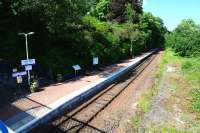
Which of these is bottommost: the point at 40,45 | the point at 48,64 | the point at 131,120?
the point at 131,120

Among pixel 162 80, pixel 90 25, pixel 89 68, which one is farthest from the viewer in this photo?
pixel 90 25

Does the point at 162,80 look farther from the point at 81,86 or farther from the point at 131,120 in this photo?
the point at 131,120

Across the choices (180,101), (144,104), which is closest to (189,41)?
(180,101)

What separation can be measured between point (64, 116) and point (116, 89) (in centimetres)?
914

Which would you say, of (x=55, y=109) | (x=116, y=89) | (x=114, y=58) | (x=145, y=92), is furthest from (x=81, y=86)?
(x=114, y=58)

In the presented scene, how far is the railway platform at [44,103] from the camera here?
14.5 m

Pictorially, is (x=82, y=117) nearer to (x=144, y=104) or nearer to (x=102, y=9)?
(x=144, y=104)

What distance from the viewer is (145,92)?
2350 centimetres

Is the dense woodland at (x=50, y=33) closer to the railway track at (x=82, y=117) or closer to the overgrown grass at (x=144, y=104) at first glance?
the railway track at (x=82, y=117)

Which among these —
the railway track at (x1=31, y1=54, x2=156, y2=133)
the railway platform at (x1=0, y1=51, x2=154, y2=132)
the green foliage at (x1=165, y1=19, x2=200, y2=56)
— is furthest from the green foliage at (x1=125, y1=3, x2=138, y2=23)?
the railway track at (x1=31, y1=54, x2=156, y2=133)

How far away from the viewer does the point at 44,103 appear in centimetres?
1773

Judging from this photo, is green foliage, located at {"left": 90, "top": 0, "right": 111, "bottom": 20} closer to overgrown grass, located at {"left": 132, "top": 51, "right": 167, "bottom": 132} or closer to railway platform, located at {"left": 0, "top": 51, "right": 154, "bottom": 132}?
overgrown grass, located at {"left": 132, "top": 51, "right": 167, "bottom": 132}

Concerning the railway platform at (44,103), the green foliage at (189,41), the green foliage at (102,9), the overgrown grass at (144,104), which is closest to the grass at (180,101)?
the overgrown grass at (144,104)

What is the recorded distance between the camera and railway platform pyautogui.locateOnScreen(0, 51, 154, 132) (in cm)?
1446
